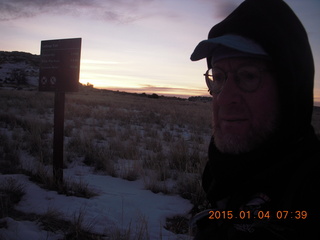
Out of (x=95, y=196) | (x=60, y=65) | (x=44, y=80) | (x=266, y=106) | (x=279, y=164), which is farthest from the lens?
(x=44, y=80)

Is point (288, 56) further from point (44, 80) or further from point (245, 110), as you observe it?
point (44, 80)

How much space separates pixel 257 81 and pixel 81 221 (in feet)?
7.09

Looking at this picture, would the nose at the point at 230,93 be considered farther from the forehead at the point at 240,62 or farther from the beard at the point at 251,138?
the beard at the point at 251,138

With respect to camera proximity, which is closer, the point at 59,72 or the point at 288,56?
the point at 288,56

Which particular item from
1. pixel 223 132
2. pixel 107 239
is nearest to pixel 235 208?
pixel 223 132

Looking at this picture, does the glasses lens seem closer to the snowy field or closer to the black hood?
the black hood

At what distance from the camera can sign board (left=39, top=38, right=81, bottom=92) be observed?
352cm

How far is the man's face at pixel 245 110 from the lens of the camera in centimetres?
115

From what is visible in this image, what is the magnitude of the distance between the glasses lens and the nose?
0.10 feet

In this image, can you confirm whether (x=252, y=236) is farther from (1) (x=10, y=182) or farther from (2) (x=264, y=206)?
(1) (x=10, y=182)

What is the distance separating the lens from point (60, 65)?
3.60m

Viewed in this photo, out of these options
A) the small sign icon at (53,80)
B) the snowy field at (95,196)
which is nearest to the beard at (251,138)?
the snowy field at (95,196)

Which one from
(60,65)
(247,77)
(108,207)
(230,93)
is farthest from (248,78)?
(60,65)

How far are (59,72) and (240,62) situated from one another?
3.17 metres
